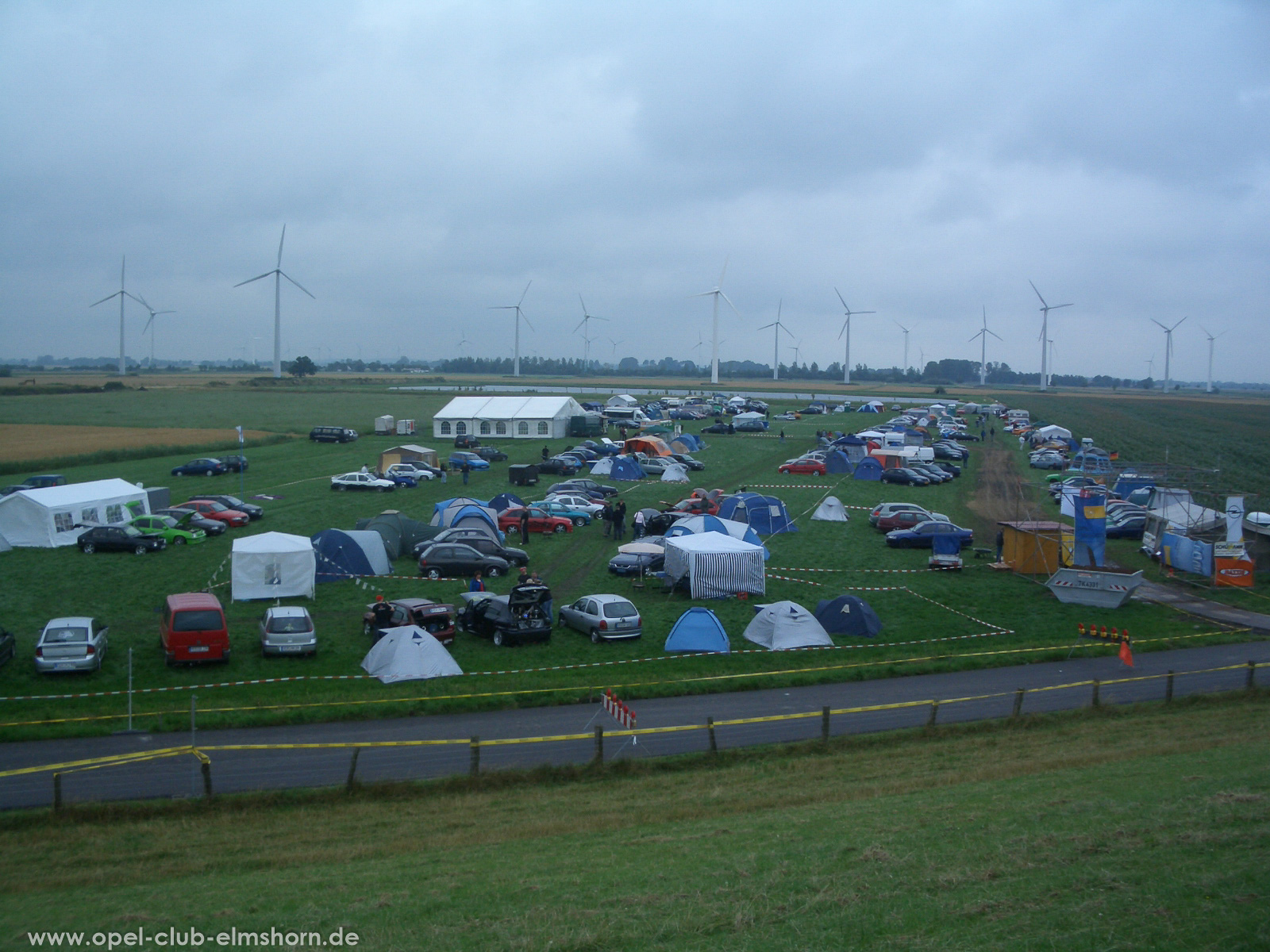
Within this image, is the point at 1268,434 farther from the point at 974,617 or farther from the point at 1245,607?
the point at 974,617

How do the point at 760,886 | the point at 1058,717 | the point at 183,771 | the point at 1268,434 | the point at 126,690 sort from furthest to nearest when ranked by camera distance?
the point at 1268,434 → the point at 126,690 → the point at 1058,717 → the point at 183,771 → the point at 760,886

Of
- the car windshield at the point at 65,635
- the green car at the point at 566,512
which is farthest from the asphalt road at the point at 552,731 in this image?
the green car at the point at 566,512

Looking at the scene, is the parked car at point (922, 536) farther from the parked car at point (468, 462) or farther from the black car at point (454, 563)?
the parked car at point (468, 462)

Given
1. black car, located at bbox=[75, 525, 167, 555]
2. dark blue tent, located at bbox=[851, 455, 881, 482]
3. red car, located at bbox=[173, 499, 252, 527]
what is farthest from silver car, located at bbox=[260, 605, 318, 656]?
dark blue tent, located at bbox=[851, 455, 881, 482]

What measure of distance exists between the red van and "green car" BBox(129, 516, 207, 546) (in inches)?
547

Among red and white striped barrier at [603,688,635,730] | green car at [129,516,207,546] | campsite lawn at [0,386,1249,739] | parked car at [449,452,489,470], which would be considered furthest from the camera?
parked car at [449,452,489,470]

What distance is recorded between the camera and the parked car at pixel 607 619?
21281 millimetres

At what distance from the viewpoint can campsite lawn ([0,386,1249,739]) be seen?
57.0 feet

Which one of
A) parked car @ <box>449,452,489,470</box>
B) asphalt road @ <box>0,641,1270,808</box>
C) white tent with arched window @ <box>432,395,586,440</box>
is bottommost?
asphalt road @ <box>0,641,1270,808</box>

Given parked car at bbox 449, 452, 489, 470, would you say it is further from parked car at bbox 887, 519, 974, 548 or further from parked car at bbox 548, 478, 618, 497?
parked car at bbox 887, 519, 974, 548

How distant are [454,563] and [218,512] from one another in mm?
12808

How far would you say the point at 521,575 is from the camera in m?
24.5

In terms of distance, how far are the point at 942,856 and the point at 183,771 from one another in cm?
1088

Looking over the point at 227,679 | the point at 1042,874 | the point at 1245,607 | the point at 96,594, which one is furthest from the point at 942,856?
the point at 96,594
